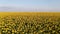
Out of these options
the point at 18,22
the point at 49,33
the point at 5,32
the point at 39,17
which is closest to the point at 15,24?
the point at 18,22

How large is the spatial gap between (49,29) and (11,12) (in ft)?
3.49

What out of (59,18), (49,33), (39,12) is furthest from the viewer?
(39,12)

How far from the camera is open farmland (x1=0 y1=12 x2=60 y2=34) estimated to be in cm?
344

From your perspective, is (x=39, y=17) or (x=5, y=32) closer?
(x=5, y=32)

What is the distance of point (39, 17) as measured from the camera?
3.82m

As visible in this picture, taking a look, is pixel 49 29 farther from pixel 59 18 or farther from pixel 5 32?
pixel 5 32

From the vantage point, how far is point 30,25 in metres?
3.60

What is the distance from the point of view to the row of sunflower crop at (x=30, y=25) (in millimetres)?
3422

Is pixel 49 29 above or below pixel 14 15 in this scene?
below

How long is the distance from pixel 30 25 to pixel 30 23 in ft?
0.25

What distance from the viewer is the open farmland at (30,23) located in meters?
3.44

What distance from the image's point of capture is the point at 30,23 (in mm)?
3662

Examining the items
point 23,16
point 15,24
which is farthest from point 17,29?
point 23,16

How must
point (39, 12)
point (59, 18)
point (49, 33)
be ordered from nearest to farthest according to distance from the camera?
point (49, 33)
point (59, 18)
point (39, 12)
